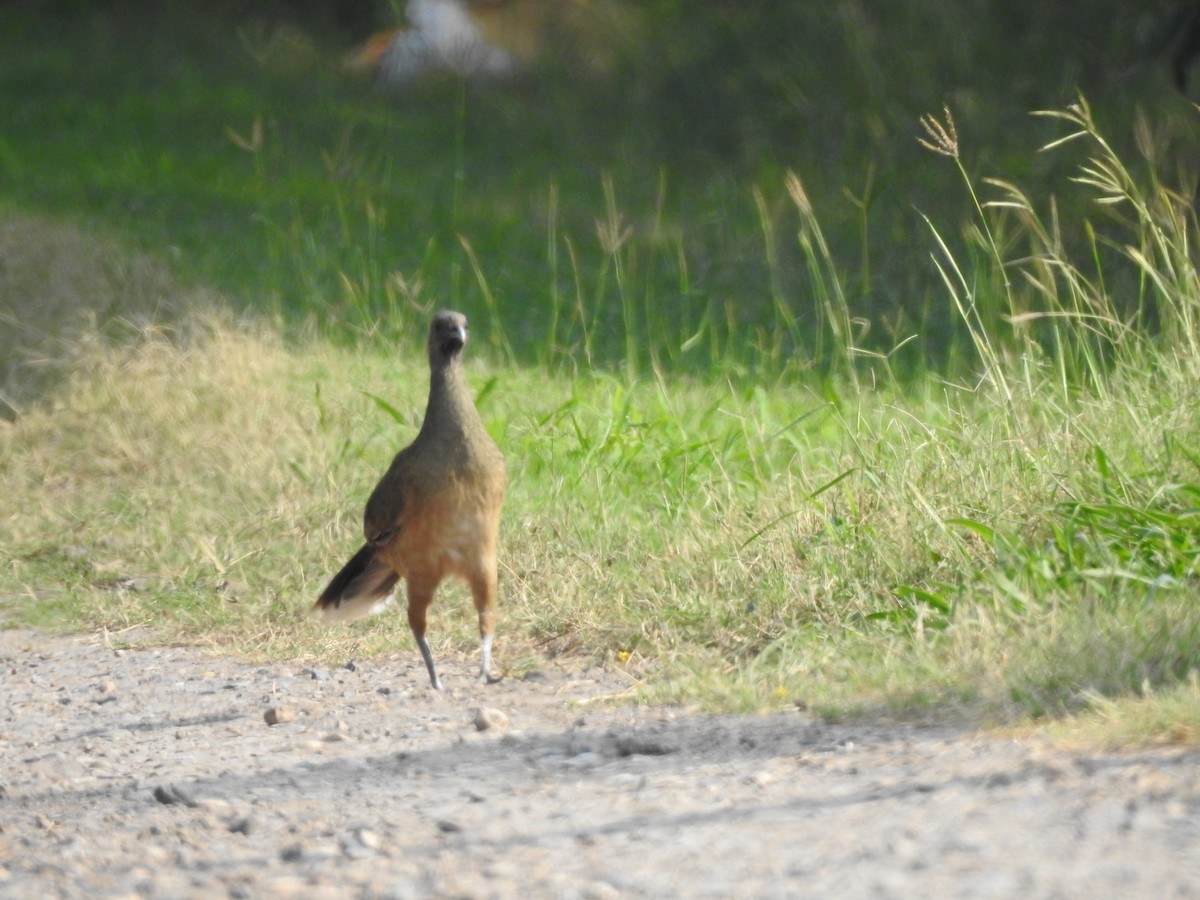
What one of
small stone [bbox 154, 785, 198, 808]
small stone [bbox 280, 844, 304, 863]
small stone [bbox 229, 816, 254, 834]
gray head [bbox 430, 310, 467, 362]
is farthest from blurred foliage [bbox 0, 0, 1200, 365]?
small stone [bbox 280, 844, 304, 863]

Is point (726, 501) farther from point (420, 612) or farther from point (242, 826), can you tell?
point (242, 826)

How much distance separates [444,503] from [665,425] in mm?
2168

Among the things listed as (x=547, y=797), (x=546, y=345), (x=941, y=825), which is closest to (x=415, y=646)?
(x=547, y=797)

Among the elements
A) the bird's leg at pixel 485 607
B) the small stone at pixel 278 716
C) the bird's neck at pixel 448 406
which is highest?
the bird's neck at pixel 448 406

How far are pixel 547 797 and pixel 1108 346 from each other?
552 cm

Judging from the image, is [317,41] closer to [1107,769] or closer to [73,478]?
[73,478]

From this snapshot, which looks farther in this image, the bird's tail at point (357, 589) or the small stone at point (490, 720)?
the bird's tail at point (357, 589)

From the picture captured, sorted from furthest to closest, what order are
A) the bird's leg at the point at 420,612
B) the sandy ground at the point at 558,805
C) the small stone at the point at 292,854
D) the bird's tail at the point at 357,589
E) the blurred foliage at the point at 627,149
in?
the blurred foliage at the point at 627,149
the bird's tail at the point at 357,589
the bird's leg at the point at 420,612
the small stone at the point at 292,854
the sandy ground at the point at 558,805

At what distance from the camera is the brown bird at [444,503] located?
177 inches

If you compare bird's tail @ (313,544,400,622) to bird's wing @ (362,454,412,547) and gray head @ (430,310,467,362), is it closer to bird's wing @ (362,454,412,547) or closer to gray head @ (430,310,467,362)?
bird's wing @ (362,454,412,547)

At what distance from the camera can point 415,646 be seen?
5.17m

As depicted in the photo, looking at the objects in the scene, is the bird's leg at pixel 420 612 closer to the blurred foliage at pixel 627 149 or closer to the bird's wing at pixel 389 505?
the bird's wing at pixel 389 505

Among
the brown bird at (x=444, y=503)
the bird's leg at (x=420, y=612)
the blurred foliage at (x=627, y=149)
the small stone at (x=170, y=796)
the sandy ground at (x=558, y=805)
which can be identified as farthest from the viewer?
the blurred foliage at (x=627, y=149)

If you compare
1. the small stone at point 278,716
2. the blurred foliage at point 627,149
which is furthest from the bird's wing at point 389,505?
the blurred foliage at point 627,149
